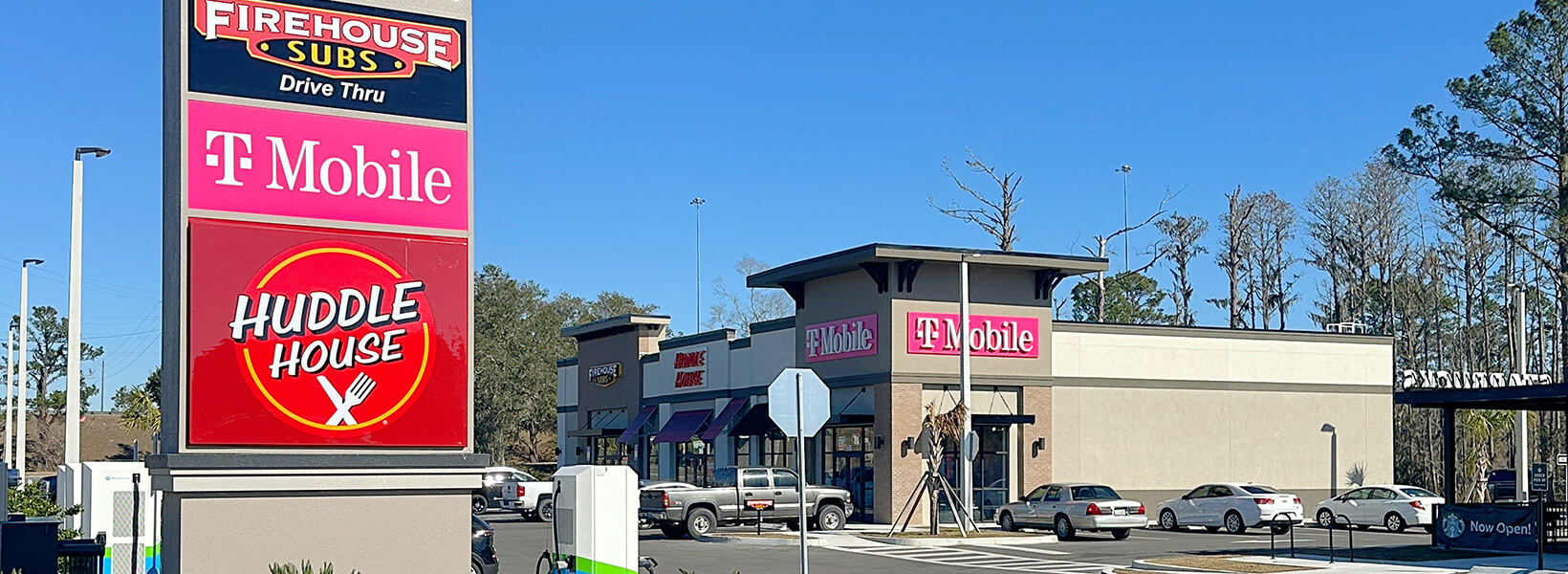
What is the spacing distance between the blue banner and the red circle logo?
2397cm

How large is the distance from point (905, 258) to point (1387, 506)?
13.5m

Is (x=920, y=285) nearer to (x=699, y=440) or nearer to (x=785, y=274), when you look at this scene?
(x=785, y=274)

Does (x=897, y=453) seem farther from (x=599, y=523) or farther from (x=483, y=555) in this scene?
(x=599, y=523)

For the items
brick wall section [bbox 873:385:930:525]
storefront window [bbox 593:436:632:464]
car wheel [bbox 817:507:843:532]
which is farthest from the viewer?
storefront window [bbox 593:436:632:464]

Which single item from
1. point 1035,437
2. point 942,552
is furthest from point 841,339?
point 942,552

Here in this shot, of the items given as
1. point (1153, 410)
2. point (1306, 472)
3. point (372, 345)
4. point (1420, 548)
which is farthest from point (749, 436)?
point (372, 345)

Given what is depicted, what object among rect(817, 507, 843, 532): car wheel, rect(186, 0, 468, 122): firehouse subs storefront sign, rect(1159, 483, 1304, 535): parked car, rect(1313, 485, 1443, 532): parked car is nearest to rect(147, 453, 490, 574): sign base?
rect(186, 0, 468, 122): firehouse subs storefront sign

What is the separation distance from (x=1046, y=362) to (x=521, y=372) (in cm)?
5269

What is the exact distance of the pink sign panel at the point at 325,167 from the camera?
1054 centimetres

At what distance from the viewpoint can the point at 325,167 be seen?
10898 millimetres

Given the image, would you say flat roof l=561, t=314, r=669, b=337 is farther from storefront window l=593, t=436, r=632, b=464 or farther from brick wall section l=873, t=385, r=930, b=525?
brick wall section l=873, t=385, r=930, b=525

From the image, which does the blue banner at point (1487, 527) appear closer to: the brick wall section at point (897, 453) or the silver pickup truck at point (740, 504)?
the silver pickup truck at point (740, 504)

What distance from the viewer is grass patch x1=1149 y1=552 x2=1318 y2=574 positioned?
1021 inches

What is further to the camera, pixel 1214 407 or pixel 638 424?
pixel 638 424
